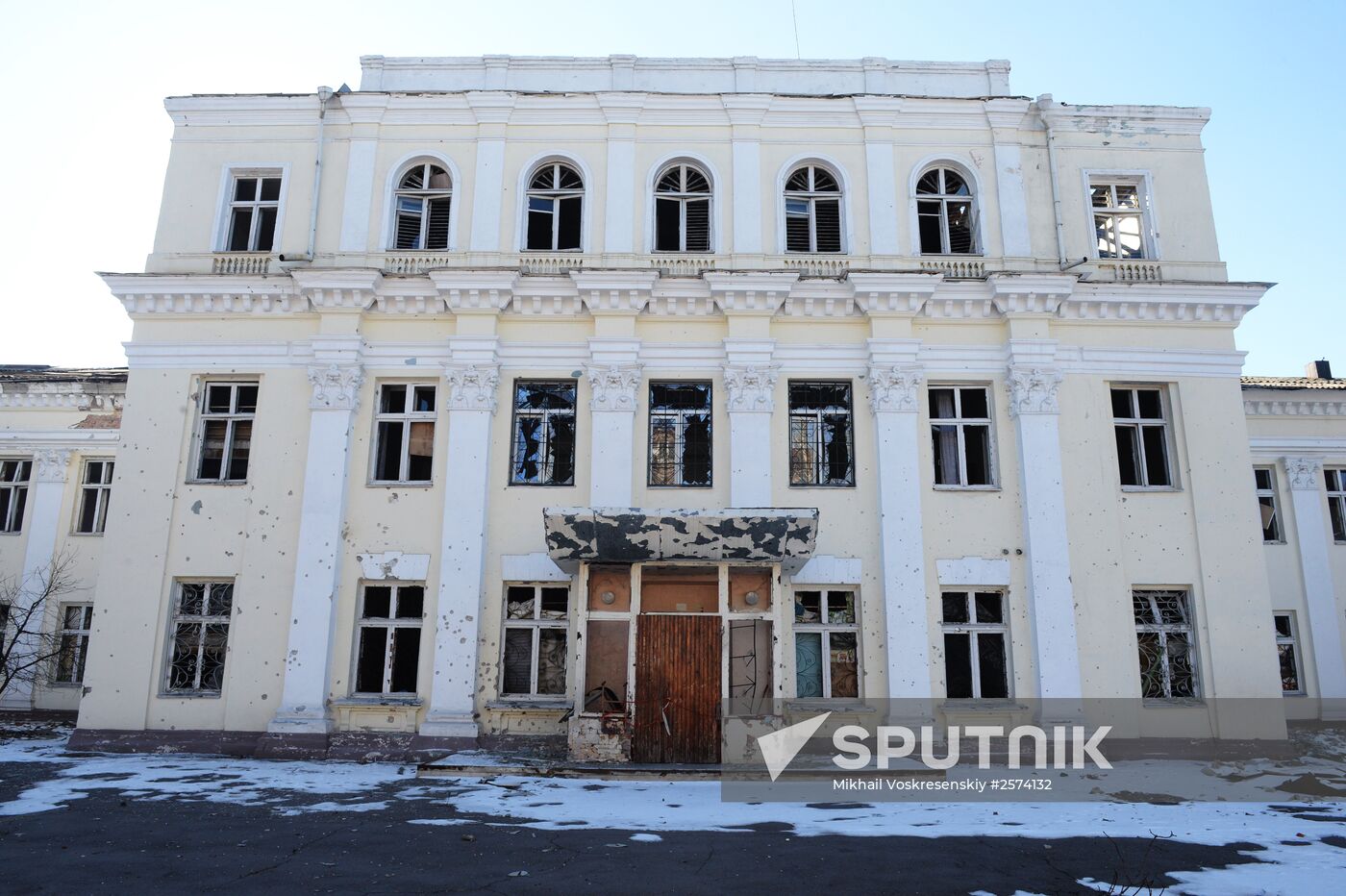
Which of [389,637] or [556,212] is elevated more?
[556,212]

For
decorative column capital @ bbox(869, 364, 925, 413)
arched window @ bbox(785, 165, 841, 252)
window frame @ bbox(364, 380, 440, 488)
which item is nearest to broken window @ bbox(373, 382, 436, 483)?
window frame @ bbox(364, 380, 440, 488)

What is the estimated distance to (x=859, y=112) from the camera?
1510 cm

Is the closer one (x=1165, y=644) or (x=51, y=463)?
(x=1165, y=644)

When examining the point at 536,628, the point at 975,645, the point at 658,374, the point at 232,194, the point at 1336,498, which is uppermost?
the point at 232,194

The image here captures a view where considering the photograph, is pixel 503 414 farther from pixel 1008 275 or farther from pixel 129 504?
pixel 1008 275

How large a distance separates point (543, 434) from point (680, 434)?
2237 mm

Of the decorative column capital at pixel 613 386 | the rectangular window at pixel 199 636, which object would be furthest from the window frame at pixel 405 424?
the rectangular window at pixel 199 636

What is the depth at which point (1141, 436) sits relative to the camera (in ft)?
46.9

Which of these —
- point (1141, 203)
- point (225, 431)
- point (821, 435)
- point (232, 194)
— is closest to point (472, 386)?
point (225, 431)

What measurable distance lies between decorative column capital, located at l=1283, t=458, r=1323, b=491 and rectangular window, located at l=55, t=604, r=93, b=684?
1016 inches

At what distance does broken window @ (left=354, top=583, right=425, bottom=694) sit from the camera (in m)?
13.4

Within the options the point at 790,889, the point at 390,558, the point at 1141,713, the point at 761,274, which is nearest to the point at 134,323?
the point at 390,558

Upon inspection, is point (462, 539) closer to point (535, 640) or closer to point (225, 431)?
point (535, 640)

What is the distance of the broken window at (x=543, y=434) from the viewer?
14.0 metres
